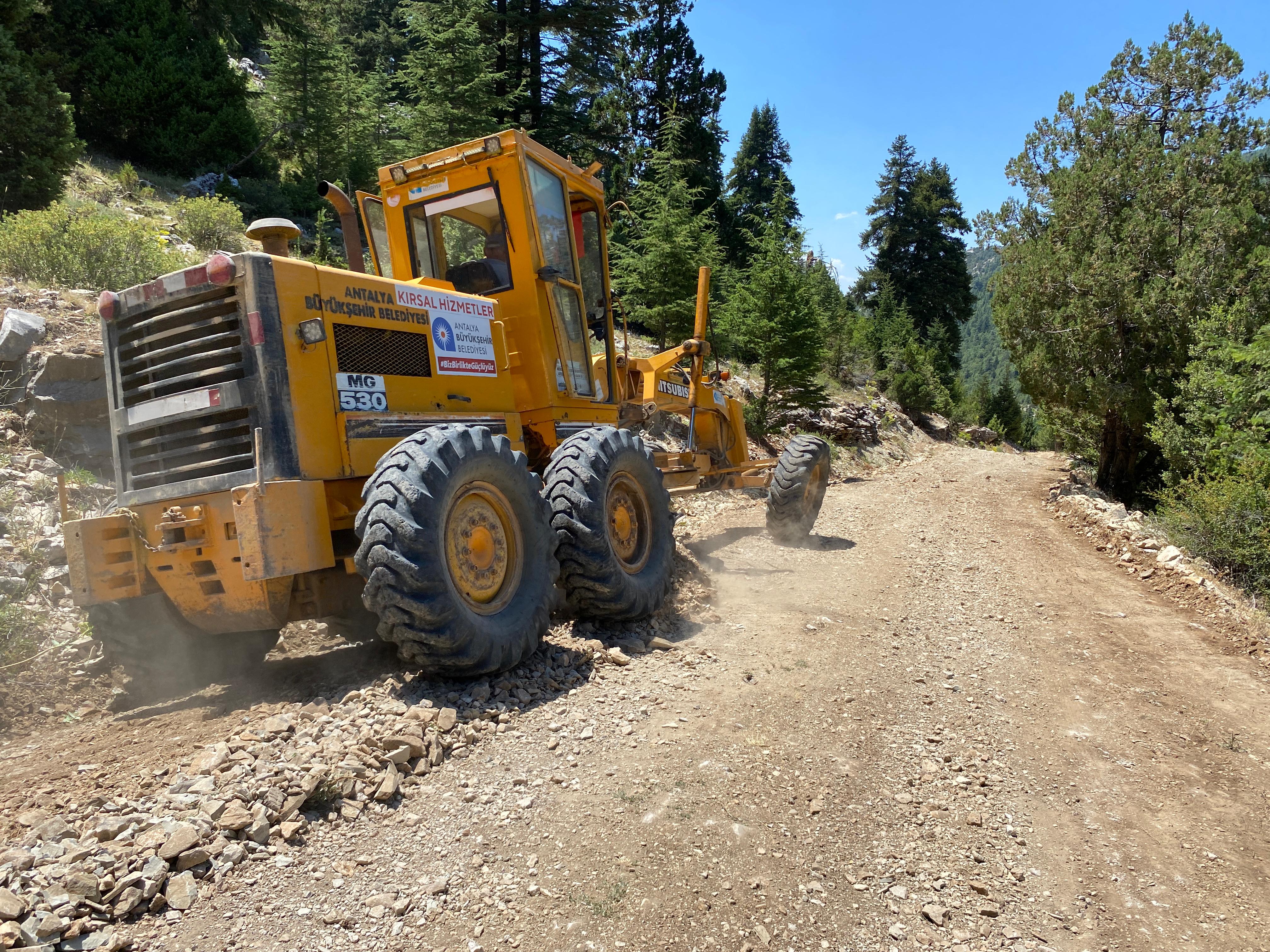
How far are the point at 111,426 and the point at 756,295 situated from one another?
1519 cm

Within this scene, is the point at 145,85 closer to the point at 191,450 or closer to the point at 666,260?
the point at 666,260

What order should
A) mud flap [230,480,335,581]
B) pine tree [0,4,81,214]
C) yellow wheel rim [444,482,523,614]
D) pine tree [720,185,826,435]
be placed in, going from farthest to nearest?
pine tree [720,185,826,435] < pine tree [0,4,81,214] < yellow wheel rim [444,482,523,614] < mud flap [230,480,335,581]

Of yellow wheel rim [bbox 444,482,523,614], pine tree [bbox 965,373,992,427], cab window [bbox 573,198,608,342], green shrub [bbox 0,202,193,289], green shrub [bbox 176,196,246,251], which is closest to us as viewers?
yellow wheel rim [bbox 444,482,523,614]

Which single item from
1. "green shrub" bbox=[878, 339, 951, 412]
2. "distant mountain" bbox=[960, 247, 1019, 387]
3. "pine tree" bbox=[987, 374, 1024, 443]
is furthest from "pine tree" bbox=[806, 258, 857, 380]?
"pine tree" bbox=[987, 374, 1024, 443]

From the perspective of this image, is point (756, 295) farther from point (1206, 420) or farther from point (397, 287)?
point (397, 287)

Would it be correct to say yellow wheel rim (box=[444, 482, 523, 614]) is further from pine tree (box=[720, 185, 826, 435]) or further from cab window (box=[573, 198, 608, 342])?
pine tree (box=[720, 185, 826, 435])

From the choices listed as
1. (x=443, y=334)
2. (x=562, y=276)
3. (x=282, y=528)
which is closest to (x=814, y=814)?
(x=282, y=528)

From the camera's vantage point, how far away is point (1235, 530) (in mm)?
9477

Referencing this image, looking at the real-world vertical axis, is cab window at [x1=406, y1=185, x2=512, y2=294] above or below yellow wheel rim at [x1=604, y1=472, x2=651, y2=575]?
above

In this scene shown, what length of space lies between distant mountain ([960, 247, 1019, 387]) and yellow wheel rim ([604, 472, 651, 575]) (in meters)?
12.8

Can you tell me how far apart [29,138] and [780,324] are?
14084 millimetres

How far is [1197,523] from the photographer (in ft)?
32.6

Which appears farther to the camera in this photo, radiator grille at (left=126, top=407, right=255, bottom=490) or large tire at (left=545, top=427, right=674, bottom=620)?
large tire at (left=545, top=427, right=674, bottom=620)

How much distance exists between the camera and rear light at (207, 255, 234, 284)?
431cm
